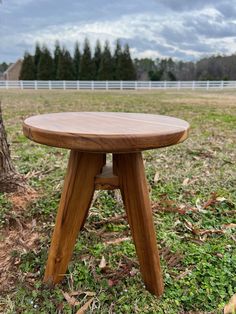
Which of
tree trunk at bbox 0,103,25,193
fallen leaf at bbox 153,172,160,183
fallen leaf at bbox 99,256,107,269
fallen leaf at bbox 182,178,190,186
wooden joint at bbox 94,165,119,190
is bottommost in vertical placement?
fallen leaf at bbox 99,256,107,269

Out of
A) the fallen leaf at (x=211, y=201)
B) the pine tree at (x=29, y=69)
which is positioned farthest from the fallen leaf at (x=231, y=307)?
the pine tree at (x=29, y=69)

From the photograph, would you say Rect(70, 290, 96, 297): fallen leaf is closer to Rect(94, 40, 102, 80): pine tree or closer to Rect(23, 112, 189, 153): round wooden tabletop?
Rect(23, 112, 189, 153): round wooden tabletop

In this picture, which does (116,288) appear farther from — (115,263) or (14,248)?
(14,248)

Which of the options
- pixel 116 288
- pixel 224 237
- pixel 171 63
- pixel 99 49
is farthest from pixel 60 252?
pixel 171 63

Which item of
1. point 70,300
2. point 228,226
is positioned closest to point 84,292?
point 70,300

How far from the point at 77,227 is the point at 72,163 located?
0.25 meters

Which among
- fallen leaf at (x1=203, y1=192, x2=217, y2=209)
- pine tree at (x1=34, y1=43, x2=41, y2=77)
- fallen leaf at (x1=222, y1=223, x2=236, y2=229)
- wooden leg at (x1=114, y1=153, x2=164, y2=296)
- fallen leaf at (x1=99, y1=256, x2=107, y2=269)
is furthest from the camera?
pine tree at (x1=34, y1=43, x2=41, y2=77)

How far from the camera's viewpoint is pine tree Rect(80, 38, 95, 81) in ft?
74.5

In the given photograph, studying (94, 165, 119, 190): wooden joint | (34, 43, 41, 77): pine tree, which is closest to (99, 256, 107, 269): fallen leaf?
(94, 165, 119, 190): wooden joint

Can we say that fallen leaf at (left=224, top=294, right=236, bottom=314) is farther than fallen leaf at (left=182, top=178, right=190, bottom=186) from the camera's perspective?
A: No

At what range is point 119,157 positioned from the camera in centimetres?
113

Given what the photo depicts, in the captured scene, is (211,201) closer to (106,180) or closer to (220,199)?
(220,199)

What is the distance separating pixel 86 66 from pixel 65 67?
5.05ft

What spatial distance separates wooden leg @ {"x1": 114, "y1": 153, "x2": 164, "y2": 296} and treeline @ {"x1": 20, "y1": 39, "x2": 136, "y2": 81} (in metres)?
22.3
